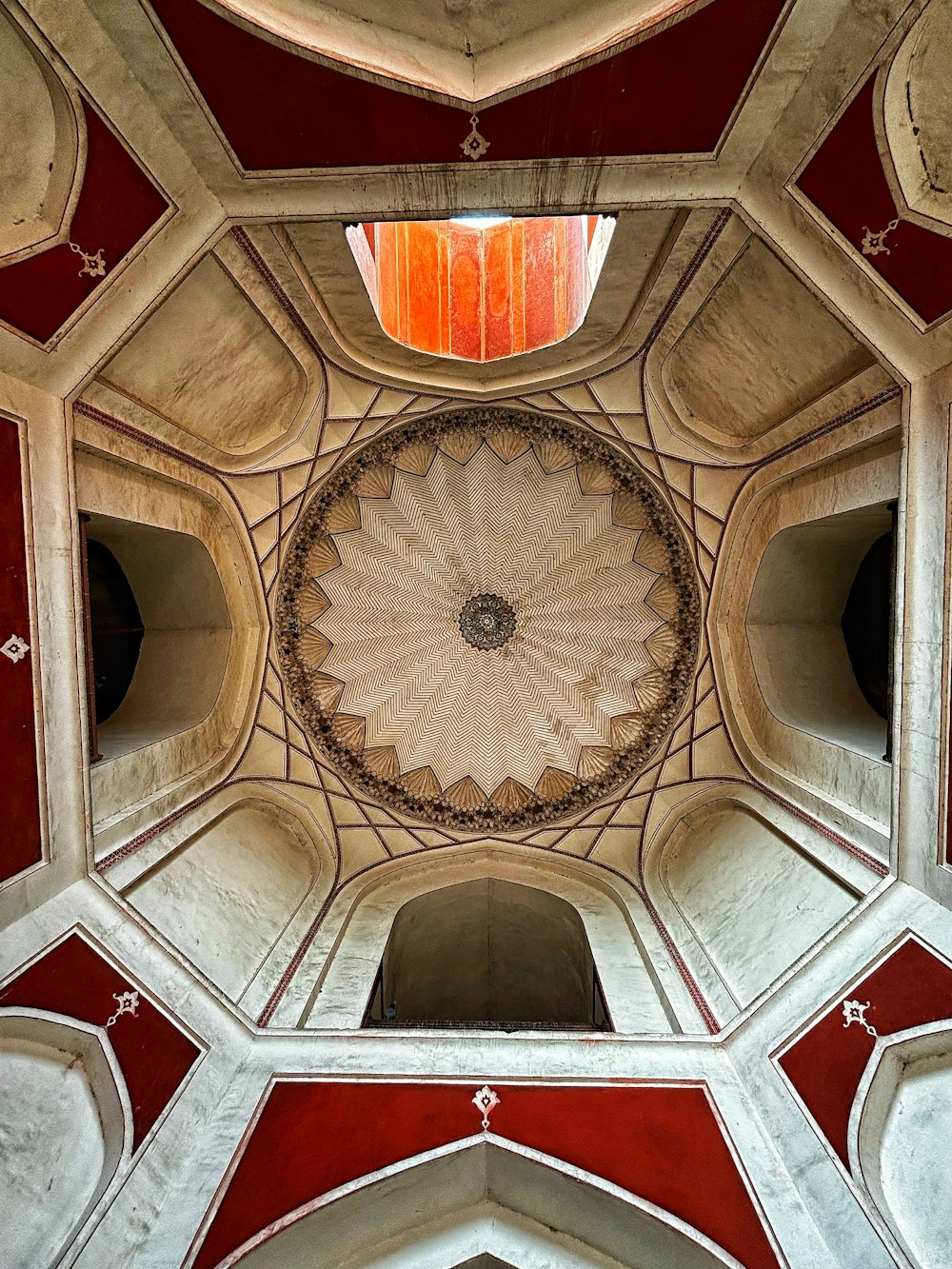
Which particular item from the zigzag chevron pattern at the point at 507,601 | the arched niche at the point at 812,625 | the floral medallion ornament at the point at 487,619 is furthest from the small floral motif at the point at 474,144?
the arched niche at the point at 812,625

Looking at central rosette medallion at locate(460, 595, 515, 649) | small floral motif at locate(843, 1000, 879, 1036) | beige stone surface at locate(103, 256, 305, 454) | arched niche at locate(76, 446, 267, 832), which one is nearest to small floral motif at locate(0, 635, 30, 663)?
arched niche at locate(76, 446, 267, 832)

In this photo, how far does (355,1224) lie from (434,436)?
23.6ft

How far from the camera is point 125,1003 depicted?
511 cm

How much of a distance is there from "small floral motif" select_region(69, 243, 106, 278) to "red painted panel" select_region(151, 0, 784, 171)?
1.10 metres

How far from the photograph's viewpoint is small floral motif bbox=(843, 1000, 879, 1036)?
187 inches

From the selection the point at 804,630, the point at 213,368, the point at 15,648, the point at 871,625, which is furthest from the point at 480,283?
the point at 15,648

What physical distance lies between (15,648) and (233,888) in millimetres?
3267

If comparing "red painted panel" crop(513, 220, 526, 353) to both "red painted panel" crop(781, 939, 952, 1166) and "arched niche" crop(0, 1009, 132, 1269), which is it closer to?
"red painted panel" crop(781, 939, 952, 1166)

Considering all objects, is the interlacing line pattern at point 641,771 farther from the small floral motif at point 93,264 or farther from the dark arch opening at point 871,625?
the small floral motif at point 93,264

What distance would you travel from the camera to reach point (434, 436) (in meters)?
8.71

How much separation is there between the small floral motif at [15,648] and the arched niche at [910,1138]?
231 inches

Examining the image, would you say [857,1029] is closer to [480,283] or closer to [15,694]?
[15,694]

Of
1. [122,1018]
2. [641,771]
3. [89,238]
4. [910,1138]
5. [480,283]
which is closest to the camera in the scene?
[910,1138]

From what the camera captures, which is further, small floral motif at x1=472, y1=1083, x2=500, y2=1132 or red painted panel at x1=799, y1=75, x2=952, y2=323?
small floral motif at x1=472, y1=1083, x2=500, y2=1132
